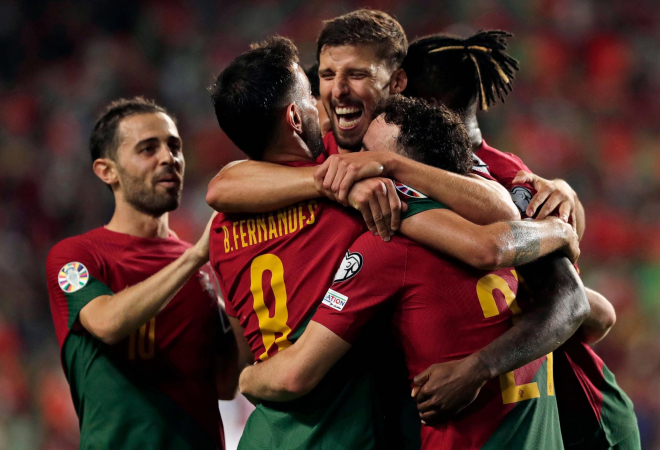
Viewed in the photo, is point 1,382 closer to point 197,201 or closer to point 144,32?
point 197,201

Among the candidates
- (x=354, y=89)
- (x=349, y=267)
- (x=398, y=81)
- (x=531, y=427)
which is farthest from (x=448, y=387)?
(x=398, y=81)

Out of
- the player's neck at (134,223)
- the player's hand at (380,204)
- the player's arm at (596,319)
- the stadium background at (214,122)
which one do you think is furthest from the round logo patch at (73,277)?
the stadium background at (214,122)

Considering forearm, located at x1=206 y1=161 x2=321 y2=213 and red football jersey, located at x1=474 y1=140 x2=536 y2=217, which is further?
red football jersey, located at x1=474 y1=140 x2=536 y2=217

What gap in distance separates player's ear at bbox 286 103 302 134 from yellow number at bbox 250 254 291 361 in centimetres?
51

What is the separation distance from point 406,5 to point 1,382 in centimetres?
670

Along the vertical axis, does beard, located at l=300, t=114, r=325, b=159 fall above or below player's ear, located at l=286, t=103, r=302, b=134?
below

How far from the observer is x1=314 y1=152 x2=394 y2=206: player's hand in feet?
6.93

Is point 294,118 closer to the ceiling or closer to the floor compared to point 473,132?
closer to the ceiling

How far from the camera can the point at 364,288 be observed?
2.06 m

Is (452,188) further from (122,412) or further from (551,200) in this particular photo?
(122,412)

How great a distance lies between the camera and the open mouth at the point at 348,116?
313cm

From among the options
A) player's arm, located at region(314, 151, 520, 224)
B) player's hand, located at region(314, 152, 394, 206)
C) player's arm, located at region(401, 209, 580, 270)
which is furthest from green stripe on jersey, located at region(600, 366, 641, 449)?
player's hand, located at region(314, 152, 394, 206)

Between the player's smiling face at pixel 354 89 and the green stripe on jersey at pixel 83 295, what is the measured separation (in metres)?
1.30

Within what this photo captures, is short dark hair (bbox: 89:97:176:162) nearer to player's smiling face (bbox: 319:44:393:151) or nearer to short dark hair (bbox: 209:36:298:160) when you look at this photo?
player's smiling face (bbox: 319:44:393:151)
